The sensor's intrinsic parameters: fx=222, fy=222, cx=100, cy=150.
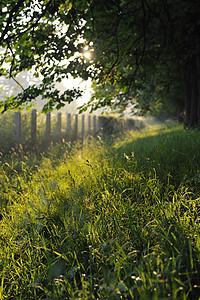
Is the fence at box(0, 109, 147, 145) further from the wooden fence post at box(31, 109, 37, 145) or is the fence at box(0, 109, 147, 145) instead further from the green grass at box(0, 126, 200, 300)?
the green grass at box(0, 126, 200, 300)

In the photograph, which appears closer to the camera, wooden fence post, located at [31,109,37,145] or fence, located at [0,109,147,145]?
fence, located at [0,109,147,145]

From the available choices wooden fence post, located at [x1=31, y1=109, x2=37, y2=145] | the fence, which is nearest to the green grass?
the fence

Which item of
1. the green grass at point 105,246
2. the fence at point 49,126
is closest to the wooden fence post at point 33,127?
the fence at point 49,126

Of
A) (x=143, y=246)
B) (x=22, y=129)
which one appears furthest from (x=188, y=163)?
(x=22, y=129)

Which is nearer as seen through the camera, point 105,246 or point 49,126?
point 105,246

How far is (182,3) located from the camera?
6750 mm

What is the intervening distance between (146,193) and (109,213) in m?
0.63

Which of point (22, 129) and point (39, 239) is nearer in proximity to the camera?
point (39, 239)

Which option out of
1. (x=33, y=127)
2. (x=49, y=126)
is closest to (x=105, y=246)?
(x=33, y=127)

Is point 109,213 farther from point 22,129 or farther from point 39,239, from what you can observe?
point 22,129

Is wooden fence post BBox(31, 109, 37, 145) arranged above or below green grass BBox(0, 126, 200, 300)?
above

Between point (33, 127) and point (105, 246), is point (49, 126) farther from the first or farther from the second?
point (105, 246)

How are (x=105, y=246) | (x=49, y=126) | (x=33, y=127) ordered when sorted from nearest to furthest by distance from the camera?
(x=105, y=246)
(x=33, y=127)
(x=49, y=126)

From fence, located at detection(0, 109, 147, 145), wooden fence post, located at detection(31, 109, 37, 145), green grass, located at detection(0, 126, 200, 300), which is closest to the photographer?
green grass, located at detection(0, 126, 200, 300)
